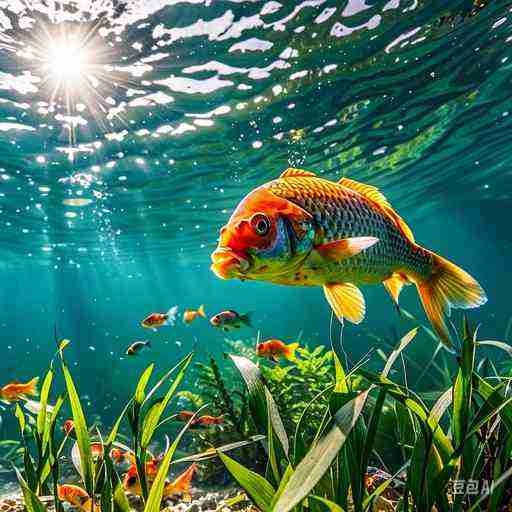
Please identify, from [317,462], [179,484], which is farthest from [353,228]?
[179,484]

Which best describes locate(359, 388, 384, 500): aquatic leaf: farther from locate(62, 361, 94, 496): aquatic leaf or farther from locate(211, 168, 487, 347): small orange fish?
locate(62, 361, 94, 496): aquatic leaf

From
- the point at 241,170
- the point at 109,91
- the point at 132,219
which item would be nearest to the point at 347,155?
the point at 241,170

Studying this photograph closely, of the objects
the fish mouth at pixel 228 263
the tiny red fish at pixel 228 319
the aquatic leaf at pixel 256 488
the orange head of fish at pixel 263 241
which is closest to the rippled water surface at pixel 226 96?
the tiny red fish at pixel 228 319

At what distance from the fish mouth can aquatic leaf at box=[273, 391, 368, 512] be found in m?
0.83

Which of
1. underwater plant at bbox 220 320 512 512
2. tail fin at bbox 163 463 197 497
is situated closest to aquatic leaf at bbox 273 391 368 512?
underwater plant at bbox 220 320 512 512

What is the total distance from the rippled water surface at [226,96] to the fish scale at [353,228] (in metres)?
7.38

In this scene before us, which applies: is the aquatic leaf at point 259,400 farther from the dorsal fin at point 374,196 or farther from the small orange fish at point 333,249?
the dorsal fin at point 374,196

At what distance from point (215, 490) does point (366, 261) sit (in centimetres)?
496

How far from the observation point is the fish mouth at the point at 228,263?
1811 mm

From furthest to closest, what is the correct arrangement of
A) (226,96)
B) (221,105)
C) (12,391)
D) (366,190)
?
(221,105), (226,96), (12,391), (366,190)

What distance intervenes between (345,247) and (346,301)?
695 mm

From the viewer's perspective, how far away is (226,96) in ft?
36.2

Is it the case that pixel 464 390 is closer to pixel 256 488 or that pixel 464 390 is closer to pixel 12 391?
pixel 256 488

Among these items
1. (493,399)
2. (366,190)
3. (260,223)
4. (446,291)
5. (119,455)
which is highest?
(366,190)
